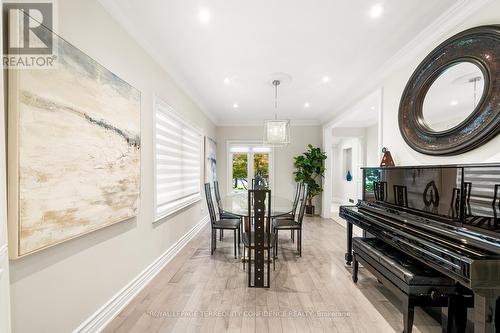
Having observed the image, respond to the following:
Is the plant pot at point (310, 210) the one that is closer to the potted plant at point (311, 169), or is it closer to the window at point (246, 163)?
the potted plant at point (311, 169)

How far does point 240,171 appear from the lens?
6648 millimetres

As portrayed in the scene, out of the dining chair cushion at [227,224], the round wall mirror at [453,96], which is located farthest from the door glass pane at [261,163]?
the round wall mirror at [453,96]

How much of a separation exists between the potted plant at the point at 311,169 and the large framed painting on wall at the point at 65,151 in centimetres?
479

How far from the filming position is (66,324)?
4.74 ft

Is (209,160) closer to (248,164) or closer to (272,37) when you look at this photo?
(248,164)

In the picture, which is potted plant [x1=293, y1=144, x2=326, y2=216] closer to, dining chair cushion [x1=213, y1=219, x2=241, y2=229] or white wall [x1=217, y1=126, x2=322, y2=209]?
white wall [x1=217, y1=126, x2=322, y2=209]

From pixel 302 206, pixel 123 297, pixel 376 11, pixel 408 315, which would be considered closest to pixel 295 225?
pixel 302 206

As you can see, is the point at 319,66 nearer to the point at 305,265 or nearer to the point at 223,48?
the point at 223,48

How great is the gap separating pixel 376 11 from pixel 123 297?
3.56 metres

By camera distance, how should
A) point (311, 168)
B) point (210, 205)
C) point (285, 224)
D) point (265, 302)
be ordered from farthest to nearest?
point (311, 168)
point (285, 224)
point (210, 205)
point (265, 302)

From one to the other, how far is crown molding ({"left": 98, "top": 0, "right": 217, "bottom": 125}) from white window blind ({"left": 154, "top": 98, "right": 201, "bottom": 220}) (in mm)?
503

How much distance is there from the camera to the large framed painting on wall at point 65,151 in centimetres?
112

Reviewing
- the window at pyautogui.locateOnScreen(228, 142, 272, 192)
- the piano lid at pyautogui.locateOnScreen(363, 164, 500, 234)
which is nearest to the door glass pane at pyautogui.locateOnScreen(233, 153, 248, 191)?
the window at pyautogui.locateOnScreen(228, 142, 272, 192)

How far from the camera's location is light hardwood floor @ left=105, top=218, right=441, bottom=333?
182 centimetres
